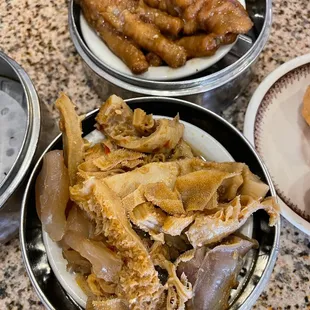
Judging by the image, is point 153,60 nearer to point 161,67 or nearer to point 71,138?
point 161,67

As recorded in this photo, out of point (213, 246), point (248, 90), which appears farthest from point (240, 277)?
point (248, 90)

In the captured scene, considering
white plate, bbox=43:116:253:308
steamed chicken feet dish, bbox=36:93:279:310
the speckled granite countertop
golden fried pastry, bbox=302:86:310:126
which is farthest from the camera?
golden fried pastry, bbox=302:86:310:126

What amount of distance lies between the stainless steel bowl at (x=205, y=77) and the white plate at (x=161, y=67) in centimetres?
2

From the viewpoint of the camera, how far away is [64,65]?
4.77ft

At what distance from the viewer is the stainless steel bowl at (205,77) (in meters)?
1.19

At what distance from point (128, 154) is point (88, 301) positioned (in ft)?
1.02

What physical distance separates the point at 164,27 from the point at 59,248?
635 mm

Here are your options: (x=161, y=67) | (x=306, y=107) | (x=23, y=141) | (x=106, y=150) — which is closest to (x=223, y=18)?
(x=161, y=67)

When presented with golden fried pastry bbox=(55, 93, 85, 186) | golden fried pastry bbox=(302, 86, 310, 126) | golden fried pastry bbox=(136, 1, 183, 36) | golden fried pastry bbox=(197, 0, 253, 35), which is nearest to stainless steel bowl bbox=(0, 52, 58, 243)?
golden fried pastry bbox=(55, 93, 85, 186)

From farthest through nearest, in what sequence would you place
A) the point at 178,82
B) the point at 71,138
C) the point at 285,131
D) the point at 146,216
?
the point at 285,131 → the point at 178,82 → the point at 71,138 → the point at 146,216

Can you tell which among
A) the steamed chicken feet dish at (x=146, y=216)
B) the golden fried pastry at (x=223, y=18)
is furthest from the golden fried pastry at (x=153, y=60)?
the steamed chicken feet dish at (x=146, y=216)

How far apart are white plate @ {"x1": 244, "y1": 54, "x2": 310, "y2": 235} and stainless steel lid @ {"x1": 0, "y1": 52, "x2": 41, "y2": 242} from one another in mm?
545

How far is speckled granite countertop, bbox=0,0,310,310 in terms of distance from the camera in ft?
3.79

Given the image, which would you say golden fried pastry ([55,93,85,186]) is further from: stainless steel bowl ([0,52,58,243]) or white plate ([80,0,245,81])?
white plate ([80,0,245,81])
